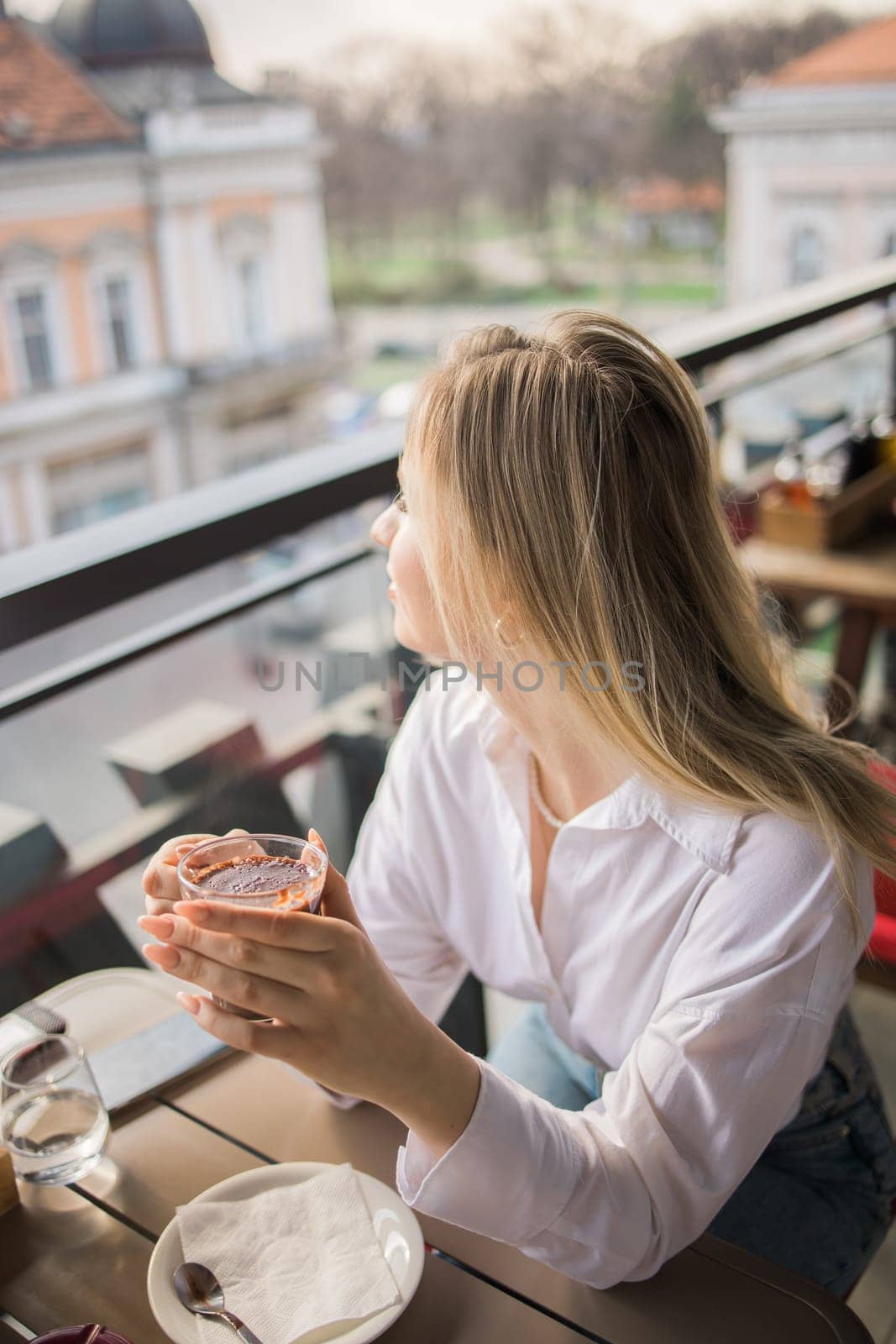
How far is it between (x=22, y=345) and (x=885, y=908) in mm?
6255

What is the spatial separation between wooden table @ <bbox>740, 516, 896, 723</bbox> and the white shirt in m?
1.55

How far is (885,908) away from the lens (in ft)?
5.11

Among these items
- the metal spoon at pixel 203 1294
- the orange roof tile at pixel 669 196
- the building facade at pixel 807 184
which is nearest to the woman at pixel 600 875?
the metal spoon at pixel 203 1294

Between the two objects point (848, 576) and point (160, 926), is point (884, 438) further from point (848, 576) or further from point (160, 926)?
point (160, 926)

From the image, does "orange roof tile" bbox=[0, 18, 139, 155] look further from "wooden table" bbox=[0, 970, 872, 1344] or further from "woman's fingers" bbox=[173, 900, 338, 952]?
"woman's fingers" bbox=[173, 900, 338, 952]

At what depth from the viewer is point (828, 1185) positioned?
3.81ft

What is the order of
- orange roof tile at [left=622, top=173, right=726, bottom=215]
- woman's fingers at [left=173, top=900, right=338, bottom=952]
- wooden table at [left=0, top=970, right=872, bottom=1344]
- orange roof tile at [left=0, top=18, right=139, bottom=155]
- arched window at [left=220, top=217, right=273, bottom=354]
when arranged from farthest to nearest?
orange roof tile at [left=622, top=173, right=726, bottom=215] → arched window at [left=220, top=217, right=273, bottom=354] → orange roof tile at [left=0, top=18, right=139, bottom=155] → wooden table at [left=0, top=970, right=872, bottom=1344] → woman's fingers at [left=173, top=900, right=338, bottom=952]

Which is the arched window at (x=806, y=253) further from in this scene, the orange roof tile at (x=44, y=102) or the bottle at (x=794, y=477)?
the orange roof tile at (x=44, y=102)

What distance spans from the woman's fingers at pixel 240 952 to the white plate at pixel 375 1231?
256 millimetres

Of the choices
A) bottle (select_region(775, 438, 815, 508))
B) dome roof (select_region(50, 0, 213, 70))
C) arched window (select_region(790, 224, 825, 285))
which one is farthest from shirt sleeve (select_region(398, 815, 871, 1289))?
dome roof (select_region(50, 0, 213, 70))

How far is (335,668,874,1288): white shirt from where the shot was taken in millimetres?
805

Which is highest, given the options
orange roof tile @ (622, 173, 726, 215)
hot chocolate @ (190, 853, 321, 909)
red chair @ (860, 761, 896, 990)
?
orange roof tile @ (622, 173, 726, 215)

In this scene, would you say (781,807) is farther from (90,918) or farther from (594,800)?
(90,918)

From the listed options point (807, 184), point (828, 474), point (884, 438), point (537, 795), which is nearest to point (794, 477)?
point (828, 474)
